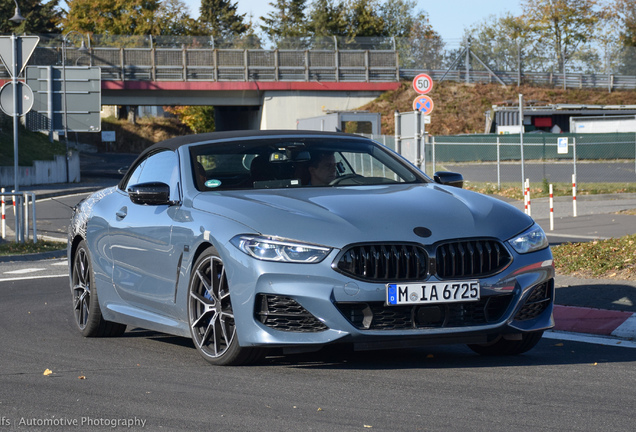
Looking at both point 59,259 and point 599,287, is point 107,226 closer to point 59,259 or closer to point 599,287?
point 599,287

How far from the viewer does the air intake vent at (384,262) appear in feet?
18.4

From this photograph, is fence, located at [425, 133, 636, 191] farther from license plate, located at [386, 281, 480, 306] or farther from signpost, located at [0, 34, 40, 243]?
license plate, located at [386, 281, 480, 306]

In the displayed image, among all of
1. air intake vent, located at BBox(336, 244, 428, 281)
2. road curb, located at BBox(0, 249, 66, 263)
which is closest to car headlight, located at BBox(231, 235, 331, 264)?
air intake vent, located at BBox(336, 244, 428, 281)

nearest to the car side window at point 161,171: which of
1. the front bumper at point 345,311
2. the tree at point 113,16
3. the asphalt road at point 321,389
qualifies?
the asphalt road at point 321,389

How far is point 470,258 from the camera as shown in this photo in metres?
5.75

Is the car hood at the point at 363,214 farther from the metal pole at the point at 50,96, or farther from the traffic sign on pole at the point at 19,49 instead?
the metal pole at the point at 50,96

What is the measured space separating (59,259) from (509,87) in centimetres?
5286

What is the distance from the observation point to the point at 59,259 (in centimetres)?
1741

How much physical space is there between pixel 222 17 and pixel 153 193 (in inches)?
4404

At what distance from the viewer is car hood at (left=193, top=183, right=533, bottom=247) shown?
223 inches

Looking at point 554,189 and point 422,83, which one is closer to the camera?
point 422,83

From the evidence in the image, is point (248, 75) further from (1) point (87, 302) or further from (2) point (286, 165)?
(2) point (286, 165)

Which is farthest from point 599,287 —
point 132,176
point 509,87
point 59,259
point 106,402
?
point 509,87

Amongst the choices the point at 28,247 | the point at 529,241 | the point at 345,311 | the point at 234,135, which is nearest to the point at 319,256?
the point at 345,311
